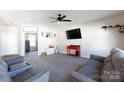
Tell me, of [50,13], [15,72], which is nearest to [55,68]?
[15,72]

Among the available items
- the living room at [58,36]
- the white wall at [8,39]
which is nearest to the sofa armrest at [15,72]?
the living room at [58,36]

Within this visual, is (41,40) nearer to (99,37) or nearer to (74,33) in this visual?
(74,33)

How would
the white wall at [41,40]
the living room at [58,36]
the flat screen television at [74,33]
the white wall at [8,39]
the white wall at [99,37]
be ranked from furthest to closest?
the white wall at [41,40], the flat screen television at [74,33], the white wall at [8,39], the white wall at [99,37], the living room at [58,36]

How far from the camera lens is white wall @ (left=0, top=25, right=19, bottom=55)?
497 centimetres

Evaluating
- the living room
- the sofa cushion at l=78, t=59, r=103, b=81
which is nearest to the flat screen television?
the living room

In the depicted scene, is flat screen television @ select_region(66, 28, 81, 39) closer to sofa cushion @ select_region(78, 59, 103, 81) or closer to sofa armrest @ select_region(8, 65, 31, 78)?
sofa cushion @ select_region(78, 59, 103, 81)

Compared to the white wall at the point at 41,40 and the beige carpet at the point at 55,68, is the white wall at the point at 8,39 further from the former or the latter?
the beige carpet at the point at 55,68

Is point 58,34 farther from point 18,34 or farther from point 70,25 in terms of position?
point 18,34

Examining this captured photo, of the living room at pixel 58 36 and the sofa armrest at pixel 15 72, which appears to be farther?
the living room at pixel 58 36

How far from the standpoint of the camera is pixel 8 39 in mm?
5211

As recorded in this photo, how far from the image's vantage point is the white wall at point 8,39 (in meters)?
4.97
